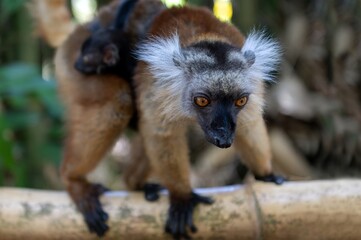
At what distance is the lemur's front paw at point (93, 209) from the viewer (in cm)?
527

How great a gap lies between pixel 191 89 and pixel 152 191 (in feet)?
3.59

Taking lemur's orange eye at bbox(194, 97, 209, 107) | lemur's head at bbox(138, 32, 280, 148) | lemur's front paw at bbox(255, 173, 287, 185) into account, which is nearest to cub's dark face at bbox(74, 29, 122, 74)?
lemur's head at bbox(138, 32, 280, 148)

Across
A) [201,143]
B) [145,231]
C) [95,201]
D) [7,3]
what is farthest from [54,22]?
[201,143]

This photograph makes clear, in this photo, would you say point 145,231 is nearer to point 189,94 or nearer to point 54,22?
point 189,94

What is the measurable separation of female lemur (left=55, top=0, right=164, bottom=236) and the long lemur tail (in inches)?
37.4

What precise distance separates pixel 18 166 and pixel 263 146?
139 inches

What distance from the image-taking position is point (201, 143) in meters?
9.21

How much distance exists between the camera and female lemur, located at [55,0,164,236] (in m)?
5.45

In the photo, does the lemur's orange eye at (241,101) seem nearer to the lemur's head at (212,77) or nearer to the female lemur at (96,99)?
the lemur's head at (212,77)

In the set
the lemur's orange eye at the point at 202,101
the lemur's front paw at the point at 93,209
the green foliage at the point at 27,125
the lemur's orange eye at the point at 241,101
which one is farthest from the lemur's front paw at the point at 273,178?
Result: the green foliage at the point at 27,125

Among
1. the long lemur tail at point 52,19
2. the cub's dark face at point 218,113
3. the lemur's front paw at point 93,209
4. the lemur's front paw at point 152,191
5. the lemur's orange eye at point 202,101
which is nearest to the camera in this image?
the cub's dark face at point 218,113

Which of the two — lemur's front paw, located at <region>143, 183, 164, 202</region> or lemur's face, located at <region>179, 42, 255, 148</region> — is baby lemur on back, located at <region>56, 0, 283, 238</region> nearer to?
lemur's face, located at <region>179, 42, 255, 148</region>

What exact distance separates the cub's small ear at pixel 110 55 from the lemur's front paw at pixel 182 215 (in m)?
1.28

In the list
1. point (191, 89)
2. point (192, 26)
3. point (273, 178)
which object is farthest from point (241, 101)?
point (273, 178)
